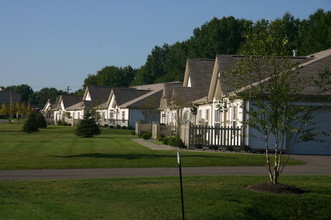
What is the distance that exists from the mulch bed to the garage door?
1413 cm

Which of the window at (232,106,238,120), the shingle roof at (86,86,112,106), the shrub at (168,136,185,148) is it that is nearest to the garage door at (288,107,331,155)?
the window at (232,106,238,120)

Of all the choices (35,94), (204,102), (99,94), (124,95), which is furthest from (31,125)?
(35,94)

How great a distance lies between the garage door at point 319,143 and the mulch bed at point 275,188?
556 inches

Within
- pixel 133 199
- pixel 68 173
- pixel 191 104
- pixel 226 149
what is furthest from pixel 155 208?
pixel 191 104

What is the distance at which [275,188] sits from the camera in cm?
1476

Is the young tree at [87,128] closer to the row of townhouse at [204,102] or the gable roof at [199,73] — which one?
the row of townhouse at [204,102]

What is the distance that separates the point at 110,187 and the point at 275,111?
4909 millimetres

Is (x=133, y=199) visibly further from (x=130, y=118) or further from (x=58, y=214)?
(x=130, y=118)

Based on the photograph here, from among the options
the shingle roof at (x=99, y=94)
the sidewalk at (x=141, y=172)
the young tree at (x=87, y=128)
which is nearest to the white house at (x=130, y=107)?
the shingle roof at (x=99, y=94)

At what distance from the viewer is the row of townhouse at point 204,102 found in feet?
94.1

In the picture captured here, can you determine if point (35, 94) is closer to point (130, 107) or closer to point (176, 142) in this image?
point (130, 107)

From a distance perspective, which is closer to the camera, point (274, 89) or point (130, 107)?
point (274, 89)

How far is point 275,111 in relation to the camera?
14562 millimetres

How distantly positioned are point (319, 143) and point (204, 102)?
11024 mm
